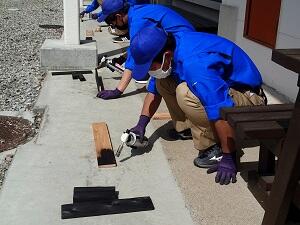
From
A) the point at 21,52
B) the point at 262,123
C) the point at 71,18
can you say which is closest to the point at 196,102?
the point at 262,123

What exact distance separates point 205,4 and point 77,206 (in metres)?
8.73

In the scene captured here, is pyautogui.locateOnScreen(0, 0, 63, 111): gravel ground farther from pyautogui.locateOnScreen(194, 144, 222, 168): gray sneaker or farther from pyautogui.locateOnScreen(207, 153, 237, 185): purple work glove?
pyautogui.locateOnScreen(207, 153, 237, 185): purple work glove

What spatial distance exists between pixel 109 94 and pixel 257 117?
276 cm

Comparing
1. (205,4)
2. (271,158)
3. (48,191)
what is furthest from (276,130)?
(205,4)

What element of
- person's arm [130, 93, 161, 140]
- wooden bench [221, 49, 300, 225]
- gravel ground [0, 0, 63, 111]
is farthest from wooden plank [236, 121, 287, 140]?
gravel ground [0, 0, 63, 111]

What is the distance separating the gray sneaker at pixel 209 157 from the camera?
3.23m

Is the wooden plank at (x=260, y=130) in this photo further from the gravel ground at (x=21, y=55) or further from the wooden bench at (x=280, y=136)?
the gravel ground at (x=21, y=55)

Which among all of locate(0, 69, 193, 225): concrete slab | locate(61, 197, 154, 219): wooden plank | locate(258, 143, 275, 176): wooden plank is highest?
locate(258, 143, 275, 176): wooden plank

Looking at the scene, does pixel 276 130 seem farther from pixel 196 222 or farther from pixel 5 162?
pixel 5 162

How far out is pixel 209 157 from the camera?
326 centimetres

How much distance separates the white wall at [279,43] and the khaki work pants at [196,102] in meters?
1.18

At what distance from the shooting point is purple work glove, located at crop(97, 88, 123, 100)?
4.86 m

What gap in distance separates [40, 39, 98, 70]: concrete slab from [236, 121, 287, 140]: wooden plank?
4.25m

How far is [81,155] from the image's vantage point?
347 cm
